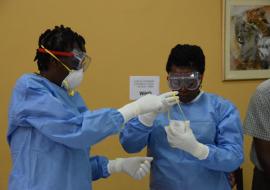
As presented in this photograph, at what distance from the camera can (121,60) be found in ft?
7.58

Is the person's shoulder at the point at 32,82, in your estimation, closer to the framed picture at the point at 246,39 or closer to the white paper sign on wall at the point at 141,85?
the white paper sign on wall at the point at 141,85

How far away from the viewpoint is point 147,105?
1.40 m

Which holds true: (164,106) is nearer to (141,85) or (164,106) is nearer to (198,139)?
(198,139)

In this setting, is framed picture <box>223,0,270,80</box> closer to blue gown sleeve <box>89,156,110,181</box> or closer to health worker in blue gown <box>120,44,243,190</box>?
health worker in blue gown <box>120,44,243,190</box>

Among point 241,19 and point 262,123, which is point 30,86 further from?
point 241,19

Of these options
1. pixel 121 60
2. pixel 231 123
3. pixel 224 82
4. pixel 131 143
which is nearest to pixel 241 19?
pixel 224 82

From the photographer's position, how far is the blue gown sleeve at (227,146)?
1.43 metres

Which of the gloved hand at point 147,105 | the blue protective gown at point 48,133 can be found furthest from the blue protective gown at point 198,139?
the blue protective gown at point 48,133

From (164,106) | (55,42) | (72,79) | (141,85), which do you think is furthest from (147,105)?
(141,85)

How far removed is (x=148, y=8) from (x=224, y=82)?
2.41 ft

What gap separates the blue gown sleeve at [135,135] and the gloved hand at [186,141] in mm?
120

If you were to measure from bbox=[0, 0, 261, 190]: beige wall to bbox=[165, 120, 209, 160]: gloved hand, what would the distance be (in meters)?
0.92

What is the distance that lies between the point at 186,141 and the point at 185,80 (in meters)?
0.28

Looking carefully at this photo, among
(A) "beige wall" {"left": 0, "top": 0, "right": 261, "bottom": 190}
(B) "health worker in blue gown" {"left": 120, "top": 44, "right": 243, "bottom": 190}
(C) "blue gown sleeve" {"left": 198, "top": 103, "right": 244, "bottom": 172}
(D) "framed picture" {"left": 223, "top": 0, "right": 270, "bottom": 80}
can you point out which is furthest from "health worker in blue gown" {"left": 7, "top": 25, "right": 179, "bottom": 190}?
(D) "framed picture" {"left": 223, "top": 0, "right": 270, "bottom": 80}
